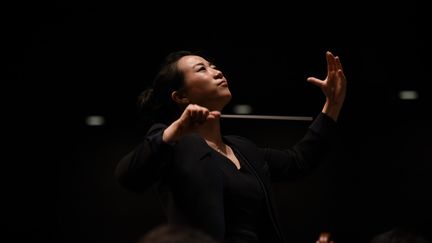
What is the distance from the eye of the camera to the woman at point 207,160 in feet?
5.06

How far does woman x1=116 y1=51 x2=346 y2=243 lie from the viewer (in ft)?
5.06

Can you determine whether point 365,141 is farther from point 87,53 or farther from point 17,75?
point 17,75

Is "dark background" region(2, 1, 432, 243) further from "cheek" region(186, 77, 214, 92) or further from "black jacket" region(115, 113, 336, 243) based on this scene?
"black jacket" region(115, 113, 336, 243)

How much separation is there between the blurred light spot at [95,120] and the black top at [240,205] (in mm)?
1145

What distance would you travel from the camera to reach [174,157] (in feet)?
5.31

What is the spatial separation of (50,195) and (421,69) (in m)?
1.63

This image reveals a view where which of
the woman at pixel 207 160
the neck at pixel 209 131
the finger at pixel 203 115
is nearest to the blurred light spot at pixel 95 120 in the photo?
the woman at pixel 207 160

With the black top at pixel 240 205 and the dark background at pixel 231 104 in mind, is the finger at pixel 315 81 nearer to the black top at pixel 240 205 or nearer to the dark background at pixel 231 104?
the black top at pixel 240 205

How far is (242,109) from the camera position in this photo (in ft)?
8.96

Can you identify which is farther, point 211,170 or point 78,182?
point 78,182

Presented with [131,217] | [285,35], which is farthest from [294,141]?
[131,217]

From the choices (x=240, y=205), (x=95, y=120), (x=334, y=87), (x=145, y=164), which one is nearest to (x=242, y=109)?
(x=95, y=120)

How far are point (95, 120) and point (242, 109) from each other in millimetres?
614

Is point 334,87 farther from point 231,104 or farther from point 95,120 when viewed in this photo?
point 95,120
